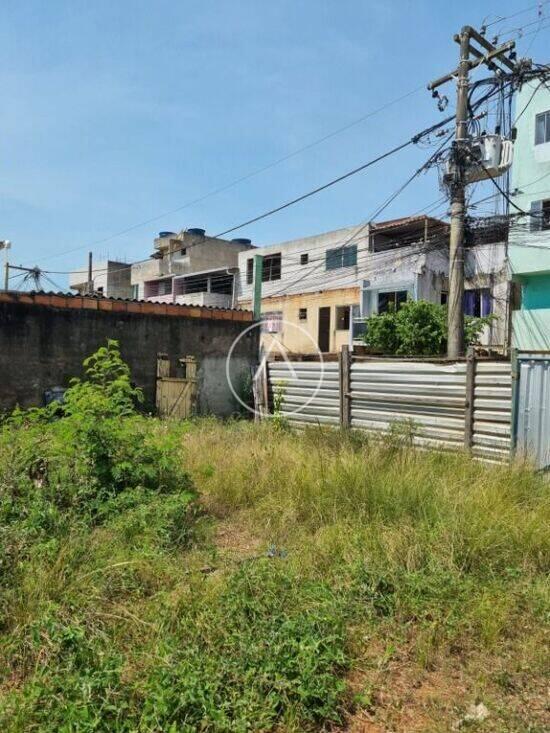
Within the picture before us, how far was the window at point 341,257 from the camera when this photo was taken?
23062mm

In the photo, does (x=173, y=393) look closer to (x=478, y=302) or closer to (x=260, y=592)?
(x=260, y=592)

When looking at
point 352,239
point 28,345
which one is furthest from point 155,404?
point 352,239

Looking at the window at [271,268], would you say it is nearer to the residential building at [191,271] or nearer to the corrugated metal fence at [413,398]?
the residential building at [191,271]

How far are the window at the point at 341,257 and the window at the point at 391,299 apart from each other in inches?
141

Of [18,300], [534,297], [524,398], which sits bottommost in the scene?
[524,398]

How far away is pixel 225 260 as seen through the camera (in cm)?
3516

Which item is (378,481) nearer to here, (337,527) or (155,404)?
(337,527)

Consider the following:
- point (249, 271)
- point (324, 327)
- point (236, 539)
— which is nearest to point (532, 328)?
point (324, 327)

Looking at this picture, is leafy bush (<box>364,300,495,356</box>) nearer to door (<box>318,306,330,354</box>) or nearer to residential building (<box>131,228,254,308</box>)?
door (<box>318,306,330,354</box>)

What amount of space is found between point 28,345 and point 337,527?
24.0 feet

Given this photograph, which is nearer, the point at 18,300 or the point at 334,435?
the point at 334,435

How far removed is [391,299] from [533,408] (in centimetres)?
1432

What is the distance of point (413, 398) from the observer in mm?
7465

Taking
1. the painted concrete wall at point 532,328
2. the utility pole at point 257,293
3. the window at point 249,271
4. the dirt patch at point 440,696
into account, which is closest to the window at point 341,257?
the window at point 249,271
